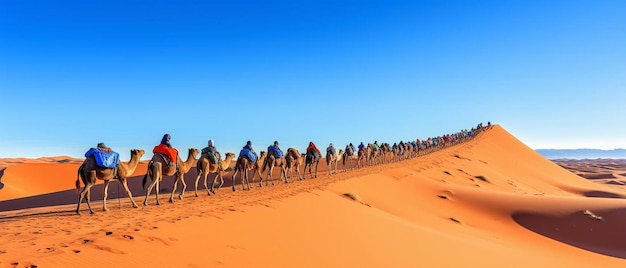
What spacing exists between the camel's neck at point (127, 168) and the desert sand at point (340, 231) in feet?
3.84

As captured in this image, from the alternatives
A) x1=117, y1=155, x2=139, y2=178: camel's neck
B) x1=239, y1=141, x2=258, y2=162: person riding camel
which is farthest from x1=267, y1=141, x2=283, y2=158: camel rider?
x1=117, y1=155, x2=139, y2=178: camel's neck

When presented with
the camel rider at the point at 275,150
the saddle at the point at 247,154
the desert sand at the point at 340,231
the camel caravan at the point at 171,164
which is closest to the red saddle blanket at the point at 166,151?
the camel caravan at the point at 171,164

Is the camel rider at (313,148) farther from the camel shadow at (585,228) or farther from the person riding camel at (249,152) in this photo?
the camel shadow at (585,228)

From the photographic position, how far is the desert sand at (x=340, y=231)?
6.47 metres

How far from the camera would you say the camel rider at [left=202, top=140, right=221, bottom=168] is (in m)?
16.5

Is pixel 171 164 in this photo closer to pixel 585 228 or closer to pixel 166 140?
pixel 166 140

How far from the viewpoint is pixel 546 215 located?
17953 mm

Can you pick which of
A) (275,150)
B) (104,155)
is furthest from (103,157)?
(275,150)

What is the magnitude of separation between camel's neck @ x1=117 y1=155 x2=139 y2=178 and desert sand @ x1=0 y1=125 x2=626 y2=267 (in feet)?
3.84

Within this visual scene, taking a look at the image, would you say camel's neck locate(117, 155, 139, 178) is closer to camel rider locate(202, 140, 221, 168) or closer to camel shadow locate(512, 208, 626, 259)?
camel rider locate(202, 140, 221, 168)

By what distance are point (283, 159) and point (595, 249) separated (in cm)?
1441

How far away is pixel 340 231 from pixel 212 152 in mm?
8382

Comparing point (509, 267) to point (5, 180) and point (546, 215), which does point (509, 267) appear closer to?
point (546, 215)

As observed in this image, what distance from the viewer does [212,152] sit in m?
16.6
